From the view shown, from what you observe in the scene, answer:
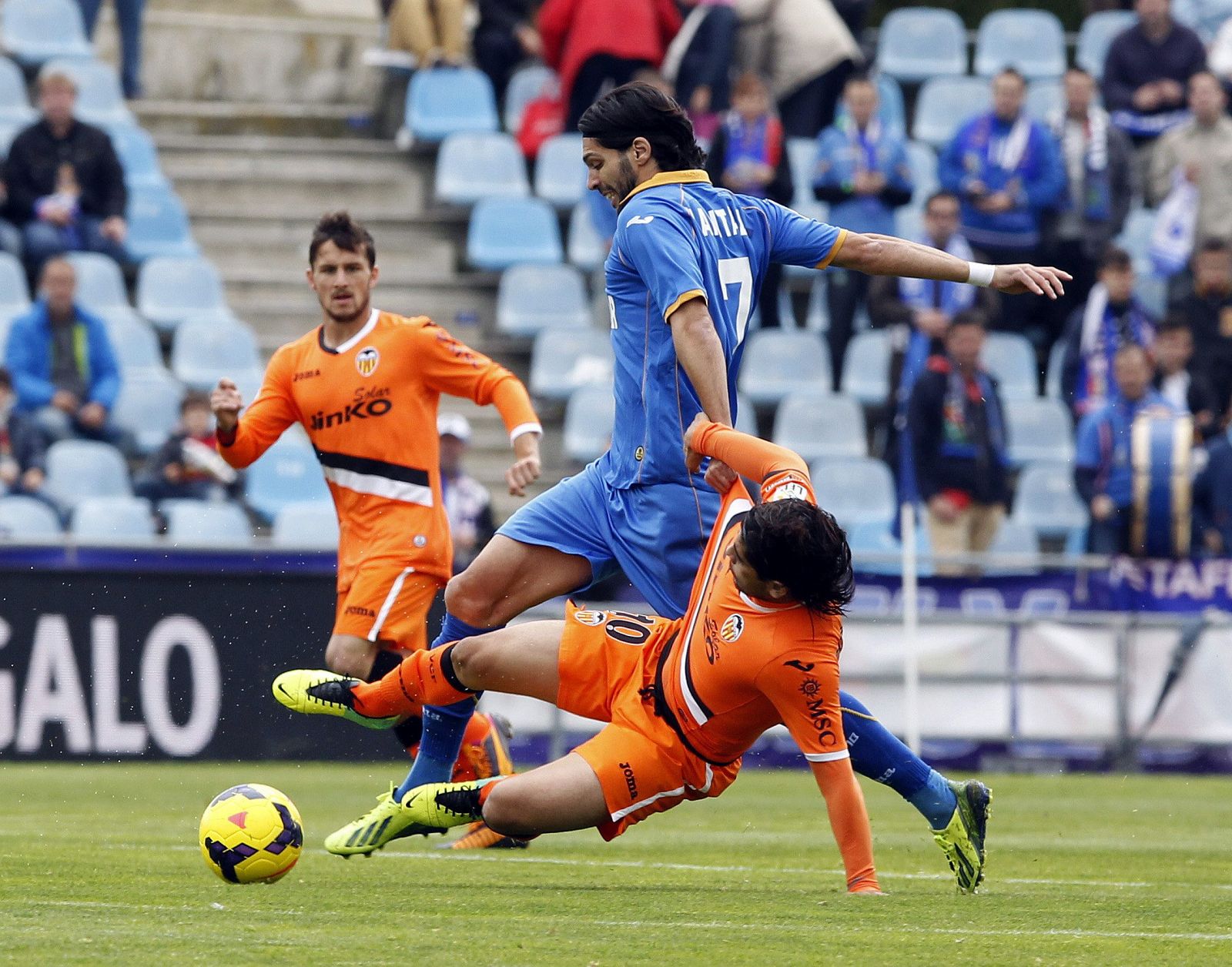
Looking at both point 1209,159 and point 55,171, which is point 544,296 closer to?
point 55,171

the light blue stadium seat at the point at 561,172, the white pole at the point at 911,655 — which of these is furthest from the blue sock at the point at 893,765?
the light blue stadium seat at the point at 561,172

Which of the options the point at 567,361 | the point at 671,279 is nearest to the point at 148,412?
the point at 567,361

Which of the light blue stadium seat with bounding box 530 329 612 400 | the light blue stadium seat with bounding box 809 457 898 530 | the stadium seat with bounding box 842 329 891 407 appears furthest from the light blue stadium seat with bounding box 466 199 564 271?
the light blue stadium seat with bounding box 809 457 898 530

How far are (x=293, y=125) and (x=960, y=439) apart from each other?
7.36 m

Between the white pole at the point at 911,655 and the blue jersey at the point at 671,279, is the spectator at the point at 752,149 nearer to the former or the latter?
the white pole at the point at 911,655

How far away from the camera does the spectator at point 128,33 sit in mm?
17219

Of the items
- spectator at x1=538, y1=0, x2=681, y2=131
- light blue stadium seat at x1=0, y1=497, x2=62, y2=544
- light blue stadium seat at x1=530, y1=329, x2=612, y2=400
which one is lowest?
light blue stadium seat at x1=0, y1=497, x2=62, y2=544

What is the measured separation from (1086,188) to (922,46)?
148 inches

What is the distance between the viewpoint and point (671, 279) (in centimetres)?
650

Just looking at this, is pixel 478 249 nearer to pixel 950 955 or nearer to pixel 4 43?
pixel 4 43

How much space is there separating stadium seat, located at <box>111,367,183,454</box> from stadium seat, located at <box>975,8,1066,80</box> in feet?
29.8

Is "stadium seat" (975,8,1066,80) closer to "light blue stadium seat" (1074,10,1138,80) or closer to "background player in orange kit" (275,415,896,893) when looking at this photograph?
"light blue stadium seat" (1074,10,1138,80)

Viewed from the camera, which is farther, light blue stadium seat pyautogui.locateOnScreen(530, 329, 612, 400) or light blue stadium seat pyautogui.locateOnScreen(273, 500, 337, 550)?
light blue stadium seat pyautogui.locateOnScreen(530, 329, 612, 400)

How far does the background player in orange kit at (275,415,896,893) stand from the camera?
610 centimetres
